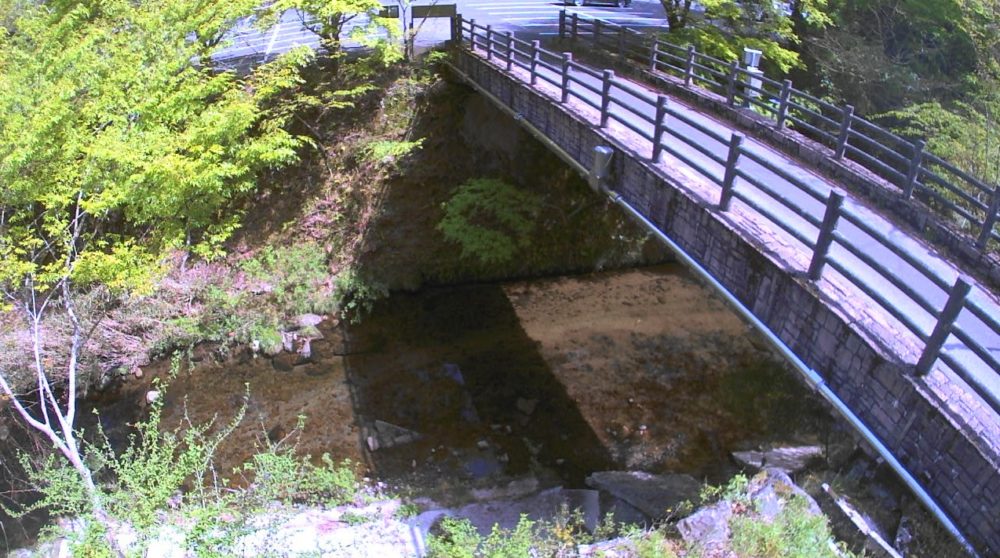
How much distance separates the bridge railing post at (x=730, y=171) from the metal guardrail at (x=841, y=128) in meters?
2.41

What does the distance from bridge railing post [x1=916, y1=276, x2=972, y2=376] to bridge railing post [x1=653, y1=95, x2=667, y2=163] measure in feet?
13.6

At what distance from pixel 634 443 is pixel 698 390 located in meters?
2.12

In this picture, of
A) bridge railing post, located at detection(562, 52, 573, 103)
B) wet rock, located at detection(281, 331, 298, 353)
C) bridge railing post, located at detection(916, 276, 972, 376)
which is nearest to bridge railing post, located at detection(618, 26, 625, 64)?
bridge railing post, located at detection(562, 52, 573, 103)

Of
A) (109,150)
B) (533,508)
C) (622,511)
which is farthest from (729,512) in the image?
(109,150)

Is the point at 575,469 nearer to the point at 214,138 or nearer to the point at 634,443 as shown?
the point at 634,443

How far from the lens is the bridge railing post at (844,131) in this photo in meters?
8.96

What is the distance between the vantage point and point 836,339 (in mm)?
5406

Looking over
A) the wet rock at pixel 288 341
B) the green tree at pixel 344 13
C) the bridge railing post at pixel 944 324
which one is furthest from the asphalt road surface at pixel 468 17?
the bridge railing post at pixel 944 324

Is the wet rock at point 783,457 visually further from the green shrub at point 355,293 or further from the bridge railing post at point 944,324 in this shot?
the green shrub at point 355,293

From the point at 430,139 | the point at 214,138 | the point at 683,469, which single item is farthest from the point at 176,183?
the point at 683,469

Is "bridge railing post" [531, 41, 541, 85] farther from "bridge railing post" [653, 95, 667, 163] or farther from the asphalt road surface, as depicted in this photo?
the asphalt road surface

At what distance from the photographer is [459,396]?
12305mm

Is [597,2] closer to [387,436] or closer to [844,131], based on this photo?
[844,131]

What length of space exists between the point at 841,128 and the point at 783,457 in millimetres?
5518
